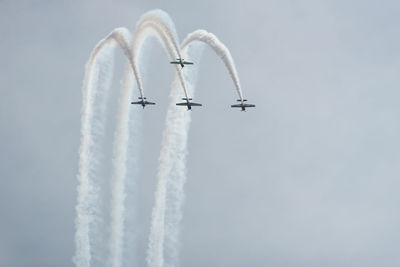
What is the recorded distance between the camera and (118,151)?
165m

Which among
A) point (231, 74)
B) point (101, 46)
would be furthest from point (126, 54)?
point (231, 74)

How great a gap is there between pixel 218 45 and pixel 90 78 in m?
21.9

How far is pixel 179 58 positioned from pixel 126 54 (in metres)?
8.70

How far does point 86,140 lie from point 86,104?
20.9ft

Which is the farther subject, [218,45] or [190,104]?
[190,104]

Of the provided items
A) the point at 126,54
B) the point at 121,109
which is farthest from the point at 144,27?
the point at 121,109

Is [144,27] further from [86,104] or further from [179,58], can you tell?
[86,104]

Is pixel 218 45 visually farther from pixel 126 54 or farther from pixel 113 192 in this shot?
pixel 113 192

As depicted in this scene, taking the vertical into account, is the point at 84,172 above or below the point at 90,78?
below

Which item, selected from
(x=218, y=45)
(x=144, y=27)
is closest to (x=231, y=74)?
(x=218, y=45)

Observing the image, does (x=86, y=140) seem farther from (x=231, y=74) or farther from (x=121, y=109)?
(x=231, y=74)

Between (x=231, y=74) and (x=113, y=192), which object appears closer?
(x=231, y=74)

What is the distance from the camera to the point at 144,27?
149625mm

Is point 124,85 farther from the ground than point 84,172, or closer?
farther from the ground
